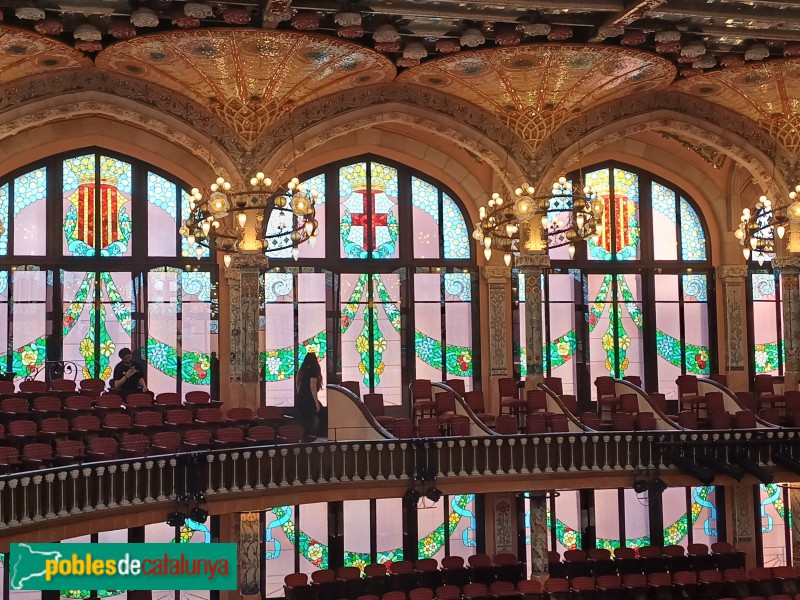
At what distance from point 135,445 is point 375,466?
349 centimetres

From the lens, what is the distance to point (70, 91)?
15.7 metres

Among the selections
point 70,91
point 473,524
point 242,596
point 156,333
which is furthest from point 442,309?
point 70,91

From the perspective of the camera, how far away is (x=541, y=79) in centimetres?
1623

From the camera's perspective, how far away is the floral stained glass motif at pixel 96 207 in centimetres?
1872

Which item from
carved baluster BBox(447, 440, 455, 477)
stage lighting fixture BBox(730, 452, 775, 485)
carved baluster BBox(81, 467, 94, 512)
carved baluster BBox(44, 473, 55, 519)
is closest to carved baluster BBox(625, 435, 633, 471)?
stage lighting fixture BBox(730, 452, 775, 485)

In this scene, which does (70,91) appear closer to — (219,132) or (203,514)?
(219,132)

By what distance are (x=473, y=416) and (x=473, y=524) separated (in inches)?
158

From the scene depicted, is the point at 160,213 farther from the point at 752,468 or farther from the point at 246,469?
the point at 752,468

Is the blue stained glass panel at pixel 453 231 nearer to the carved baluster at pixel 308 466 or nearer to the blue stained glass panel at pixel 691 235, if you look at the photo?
the blue stained glass panel at pixel 691 235

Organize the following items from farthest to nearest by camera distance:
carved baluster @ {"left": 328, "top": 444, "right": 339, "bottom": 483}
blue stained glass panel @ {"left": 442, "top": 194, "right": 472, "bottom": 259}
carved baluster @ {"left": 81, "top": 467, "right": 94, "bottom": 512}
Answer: blue stained glass panel @ {"left": 442, "top": 194, "right": 472, "bottom": 259}, carved baluster @ {"left": 328, "top": 444, "right": 339, "bottom": 483}, carved baluster @ {"left": 81, "top": 467, "right": 94, "bottom": 512}

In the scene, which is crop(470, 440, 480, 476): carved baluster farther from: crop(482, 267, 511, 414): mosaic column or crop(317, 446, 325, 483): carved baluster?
crop(482, 267, 511, 414): mosaic column

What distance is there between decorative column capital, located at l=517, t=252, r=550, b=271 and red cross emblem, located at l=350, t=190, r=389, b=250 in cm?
332

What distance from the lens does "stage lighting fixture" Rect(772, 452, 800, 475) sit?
52.9 ft

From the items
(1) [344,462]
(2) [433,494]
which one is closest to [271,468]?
(1) [344,462]
